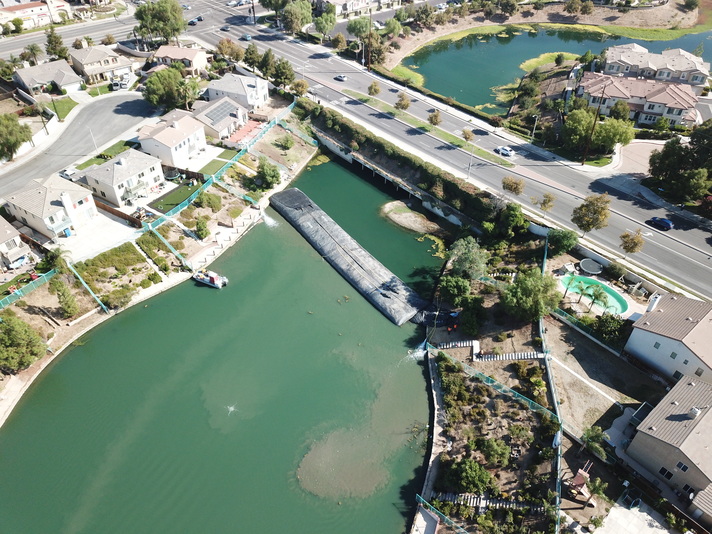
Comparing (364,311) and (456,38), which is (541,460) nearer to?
(364,311)

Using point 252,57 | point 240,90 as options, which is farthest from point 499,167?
point 252,57

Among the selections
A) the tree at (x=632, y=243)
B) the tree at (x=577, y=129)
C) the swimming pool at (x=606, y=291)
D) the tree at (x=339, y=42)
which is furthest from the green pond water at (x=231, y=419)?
the tree at (x=339, y=42)

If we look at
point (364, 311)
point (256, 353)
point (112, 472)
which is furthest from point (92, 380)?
point (364, 311)

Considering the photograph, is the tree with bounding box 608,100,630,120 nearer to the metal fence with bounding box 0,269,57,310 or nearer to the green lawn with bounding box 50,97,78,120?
the metal fence with bounding box 0,269,57,310

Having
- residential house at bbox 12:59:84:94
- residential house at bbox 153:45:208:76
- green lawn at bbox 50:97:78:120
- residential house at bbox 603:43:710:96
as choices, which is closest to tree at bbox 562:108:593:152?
residential house at bbox 603:43:710:96

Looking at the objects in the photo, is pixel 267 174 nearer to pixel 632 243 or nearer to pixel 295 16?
pixel 632 243

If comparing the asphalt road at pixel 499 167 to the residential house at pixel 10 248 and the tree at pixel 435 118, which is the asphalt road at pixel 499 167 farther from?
the residential house at pixel 10 248

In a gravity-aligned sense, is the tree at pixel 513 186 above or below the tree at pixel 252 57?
below
